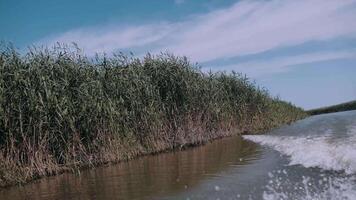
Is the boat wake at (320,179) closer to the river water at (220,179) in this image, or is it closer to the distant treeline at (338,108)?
the river water at (220,179)

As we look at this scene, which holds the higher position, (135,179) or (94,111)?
(94,111)

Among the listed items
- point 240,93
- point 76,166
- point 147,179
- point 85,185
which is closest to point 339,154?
point 147,179

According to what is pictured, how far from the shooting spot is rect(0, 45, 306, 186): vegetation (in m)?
10.9

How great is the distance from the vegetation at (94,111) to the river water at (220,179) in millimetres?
712

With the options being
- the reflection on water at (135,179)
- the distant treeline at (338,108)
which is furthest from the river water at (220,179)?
the distant treeline at (338,108)

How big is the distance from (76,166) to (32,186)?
198cm

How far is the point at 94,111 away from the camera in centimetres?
1296

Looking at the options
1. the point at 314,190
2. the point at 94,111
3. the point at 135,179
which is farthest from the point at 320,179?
the point at 94,111

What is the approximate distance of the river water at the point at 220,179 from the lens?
759 centimetres

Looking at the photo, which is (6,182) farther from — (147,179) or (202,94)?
(202,94)

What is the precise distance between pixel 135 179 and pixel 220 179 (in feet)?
6.65

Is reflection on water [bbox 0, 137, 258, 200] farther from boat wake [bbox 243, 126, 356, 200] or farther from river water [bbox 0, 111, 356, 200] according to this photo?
boat wake [bbox 243, 126, 356, 200]

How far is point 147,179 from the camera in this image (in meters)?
9.85

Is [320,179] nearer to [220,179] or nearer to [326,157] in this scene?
[220,179]
